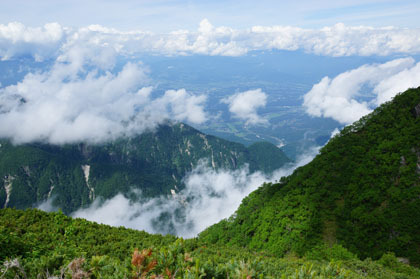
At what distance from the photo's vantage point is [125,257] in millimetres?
16625

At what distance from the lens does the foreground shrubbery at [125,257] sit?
309 inches

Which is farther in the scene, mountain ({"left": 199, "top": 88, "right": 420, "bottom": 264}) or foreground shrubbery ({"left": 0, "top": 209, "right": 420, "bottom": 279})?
mountain ({"left": 199, "top": 88, "right": 420, "bottom": 264})

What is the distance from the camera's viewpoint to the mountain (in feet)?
144

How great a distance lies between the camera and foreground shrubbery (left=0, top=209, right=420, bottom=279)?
7.86 meters

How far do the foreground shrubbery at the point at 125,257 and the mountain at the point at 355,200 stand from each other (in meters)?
5.32

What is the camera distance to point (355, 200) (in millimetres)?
50281

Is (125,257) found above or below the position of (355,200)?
above

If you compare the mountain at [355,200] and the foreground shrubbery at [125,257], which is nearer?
the foreground shrubbery at [125,257]

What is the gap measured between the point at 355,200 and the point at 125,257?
159 feet

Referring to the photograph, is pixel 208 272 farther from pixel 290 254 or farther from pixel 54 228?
pixel 290 254

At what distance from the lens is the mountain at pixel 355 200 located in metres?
44.0

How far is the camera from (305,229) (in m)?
48.9

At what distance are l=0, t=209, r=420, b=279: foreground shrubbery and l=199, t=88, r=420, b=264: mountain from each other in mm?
5324

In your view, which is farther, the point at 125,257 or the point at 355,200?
the point at 355,200
